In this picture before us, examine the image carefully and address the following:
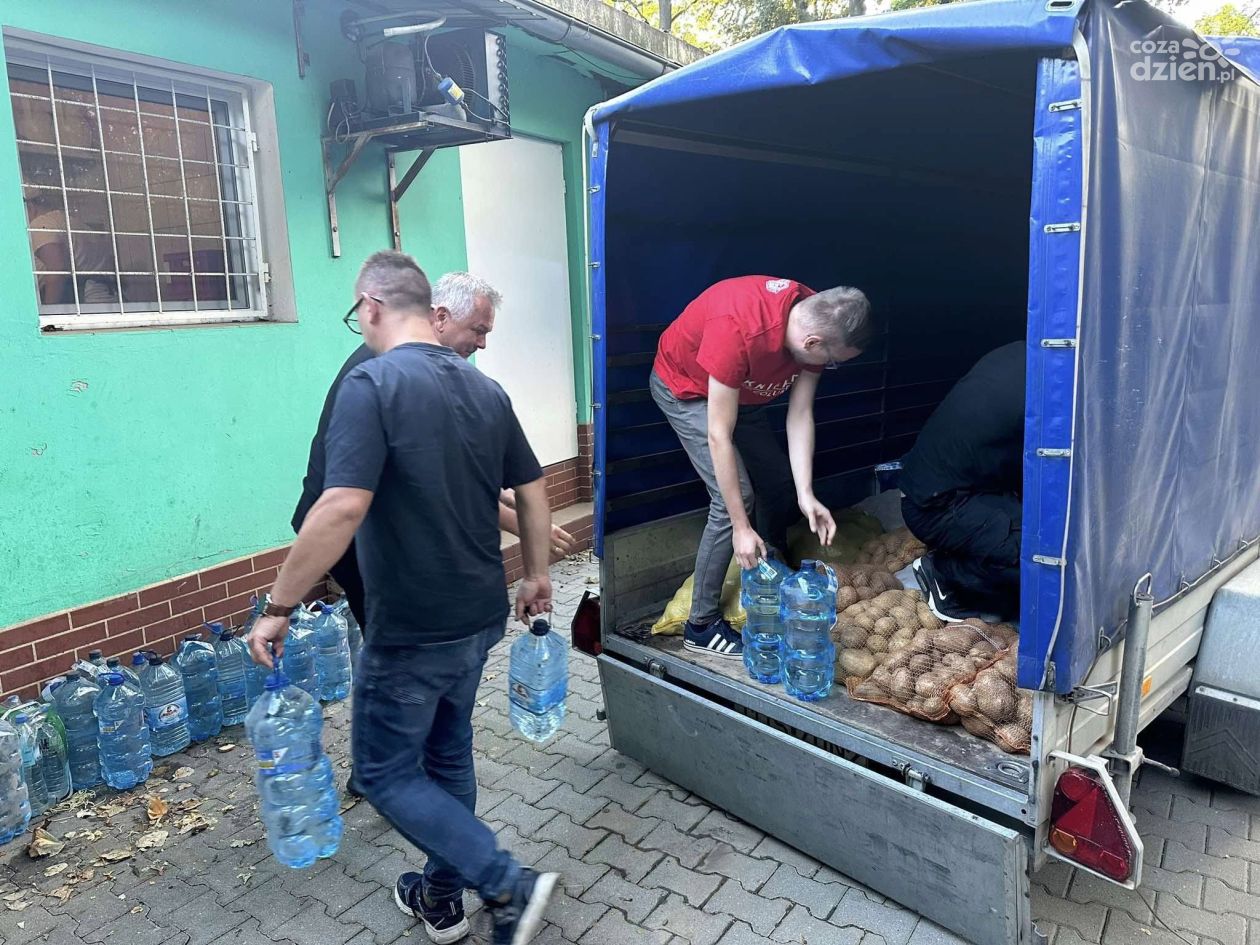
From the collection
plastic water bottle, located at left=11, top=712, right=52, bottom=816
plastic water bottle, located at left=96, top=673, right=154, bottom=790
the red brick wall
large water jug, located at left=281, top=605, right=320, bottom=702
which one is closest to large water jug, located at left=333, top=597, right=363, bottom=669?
large water jug, located at left=281, top=605, right=320, bottom=702

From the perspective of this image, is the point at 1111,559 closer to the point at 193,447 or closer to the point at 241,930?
the point at 241,930

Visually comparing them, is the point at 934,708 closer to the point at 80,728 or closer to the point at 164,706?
the point at 164,706

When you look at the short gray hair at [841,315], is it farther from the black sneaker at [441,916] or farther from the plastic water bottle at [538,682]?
the black sneaker at [441,916]

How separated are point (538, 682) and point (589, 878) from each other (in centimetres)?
78

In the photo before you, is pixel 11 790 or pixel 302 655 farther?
pixel 302 655

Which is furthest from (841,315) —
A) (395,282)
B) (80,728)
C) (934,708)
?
(80,728)

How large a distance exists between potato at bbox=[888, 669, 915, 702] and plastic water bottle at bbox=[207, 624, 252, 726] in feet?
9.85

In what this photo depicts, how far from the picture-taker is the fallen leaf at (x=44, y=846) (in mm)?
3416

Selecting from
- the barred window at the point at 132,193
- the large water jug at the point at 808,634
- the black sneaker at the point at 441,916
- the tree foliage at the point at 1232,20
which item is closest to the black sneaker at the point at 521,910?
the black sneaker at the point at 441,916

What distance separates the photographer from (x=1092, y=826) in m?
2.46

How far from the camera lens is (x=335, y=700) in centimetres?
464

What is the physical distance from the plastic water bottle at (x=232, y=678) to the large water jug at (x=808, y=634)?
2619 millimetres

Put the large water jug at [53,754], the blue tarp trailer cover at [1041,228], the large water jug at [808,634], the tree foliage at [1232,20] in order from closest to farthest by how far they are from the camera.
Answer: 1. the blue tarp trailer cover at [1041,228]
2. the large water jug at [808,634]
3. the large water jug at [53,754]
4. the tree foliage at [1232,20]

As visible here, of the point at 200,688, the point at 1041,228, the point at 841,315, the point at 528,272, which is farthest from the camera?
the point at 528,272
